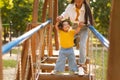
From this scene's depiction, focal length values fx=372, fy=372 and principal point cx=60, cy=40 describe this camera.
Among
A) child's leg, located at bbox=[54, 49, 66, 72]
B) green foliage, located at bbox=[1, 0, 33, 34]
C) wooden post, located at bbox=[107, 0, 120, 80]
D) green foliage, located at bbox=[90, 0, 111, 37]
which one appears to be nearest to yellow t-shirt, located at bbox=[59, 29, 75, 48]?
child's leg, located at bbox=[54, 49, 66, 72]

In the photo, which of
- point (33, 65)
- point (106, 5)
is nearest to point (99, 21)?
point (106, 5)

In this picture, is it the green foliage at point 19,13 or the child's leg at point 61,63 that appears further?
the green foliage at point 19,13

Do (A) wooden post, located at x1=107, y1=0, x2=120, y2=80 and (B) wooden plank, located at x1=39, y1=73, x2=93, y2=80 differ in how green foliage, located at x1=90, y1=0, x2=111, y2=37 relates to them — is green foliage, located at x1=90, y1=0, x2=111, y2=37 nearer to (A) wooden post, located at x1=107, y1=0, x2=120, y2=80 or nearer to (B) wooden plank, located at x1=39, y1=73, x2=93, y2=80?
(B) wooden plank, located at x1=39, y1=73, x2=93, y2=80

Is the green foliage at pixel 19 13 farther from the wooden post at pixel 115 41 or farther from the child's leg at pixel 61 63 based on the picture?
the wooden post at pixel 115 41

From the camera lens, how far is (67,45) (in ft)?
14.6

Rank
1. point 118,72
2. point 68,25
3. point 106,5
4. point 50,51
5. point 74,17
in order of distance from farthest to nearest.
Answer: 1. point 106,5
2. point 50,51
3. point 74,17
4. point 68,25
5. point 118,72

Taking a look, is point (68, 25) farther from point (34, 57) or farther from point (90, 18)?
point (34, 57)

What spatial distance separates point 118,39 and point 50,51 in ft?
20.4

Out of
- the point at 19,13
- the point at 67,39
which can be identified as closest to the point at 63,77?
the point at 67,39

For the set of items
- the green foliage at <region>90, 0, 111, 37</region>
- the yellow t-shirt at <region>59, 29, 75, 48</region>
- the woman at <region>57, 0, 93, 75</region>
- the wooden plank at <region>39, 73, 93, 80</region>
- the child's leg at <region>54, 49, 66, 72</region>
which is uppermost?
the green foliage at <region>90, 0, 111, 37</region>

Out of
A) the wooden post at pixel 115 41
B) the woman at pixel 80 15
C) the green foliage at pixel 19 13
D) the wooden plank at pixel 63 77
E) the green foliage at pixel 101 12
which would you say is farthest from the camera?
the green foliage at pixel 101 12

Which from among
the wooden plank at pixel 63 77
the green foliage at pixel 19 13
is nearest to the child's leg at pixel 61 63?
the wooden plank at pixel 63 77

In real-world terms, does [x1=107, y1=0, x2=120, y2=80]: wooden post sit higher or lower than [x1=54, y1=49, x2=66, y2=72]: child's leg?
higher

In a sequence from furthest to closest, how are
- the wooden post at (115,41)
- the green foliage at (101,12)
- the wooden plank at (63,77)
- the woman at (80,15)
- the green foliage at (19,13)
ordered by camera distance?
1. the green foliage at (101,12)
2. the green foliage at (19,13)
3. the woman at (80,15)
4. the wooden plank at (63,77)
5. the wooden post at (115,41)
